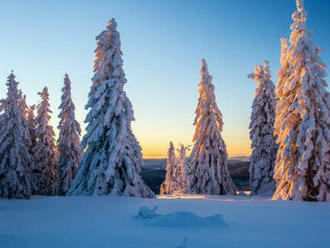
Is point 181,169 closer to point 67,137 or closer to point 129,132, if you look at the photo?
point 67,137

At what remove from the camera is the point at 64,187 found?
30156 mm

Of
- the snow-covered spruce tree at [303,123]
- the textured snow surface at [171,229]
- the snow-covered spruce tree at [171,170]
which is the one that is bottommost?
the snow-covered spruce tree at [171,170]

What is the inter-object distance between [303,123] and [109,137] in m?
11.7

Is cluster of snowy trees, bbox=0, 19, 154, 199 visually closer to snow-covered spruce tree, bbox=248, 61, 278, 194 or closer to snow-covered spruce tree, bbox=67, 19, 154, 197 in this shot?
snow-covered spruce tree, bbox=67, 19, 154, 197

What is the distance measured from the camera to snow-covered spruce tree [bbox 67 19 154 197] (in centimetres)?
1460

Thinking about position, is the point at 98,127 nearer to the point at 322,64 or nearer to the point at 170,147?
the point at 322,64

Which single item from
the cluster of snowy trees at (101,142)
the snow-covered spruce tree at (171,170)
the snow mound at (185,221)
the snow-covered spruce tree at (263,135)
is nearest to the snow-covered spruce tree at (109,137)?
the cluster of snowy trees at (101,142)

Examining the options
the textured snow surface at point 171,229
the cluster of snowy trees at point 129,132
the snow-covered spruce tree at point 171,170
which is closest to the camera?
the textured snow surface at point 171,229

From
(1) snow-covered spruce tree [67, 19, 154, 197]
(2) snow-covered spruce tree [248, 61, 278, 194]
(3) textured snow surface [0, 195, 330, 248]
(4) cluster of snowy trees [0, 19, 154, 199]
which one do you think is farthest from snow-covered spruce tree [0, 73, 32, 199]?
(2) snow-covered spruce tree [248, 61, 278, 194]

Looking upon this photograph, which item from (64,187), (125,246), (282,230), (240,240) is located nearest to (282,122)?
(282,230)

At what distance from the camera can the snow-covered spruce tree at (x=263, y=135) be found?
26858 mm

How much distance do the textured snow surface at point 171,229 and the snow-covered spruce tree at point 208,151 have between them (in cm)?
1773

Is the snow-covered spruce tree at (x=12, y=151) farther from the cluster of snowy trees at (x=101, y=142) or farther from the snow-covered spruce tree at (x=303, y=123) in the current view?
the snow-covered spruce tree at (x=303, y=123)

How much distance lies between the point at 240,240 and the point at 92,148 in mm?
12975
